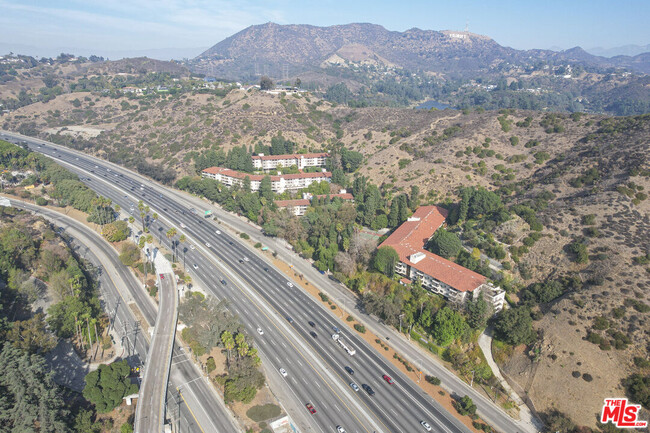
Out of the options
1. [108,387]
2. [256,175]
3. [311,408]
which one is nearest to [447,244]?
[311,408]

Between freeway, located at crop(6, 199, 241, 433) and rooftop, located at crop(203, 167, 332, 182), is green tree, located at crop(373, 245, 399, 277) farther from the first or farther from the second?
rooftop, located at crop(203, 167, 332, 182)

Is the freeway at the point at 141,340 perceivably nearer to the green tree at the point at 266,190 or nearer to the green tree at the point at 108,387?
the green tree at the point at 108,387

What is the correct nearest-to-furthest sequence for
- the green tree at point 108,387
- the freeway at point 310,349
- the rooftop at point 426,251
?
the green tree at point 108,387
the freeway at point 310,349
the rooftop at point 426,251

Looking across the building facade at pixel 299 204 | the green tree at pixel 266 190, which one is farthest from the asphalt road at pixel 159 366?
the green tree at pixel 266 190

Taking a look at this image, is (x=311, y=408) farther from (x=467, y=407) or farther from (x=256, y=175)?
(x=256, y=175)

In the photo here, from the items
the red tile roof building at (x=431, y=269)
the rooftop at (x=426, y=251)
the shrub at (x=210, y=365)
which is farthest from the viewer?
the rooftop at (x=426, y=251)

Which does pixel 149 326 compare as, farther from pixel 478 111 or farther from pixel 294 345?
pixel 478 111
